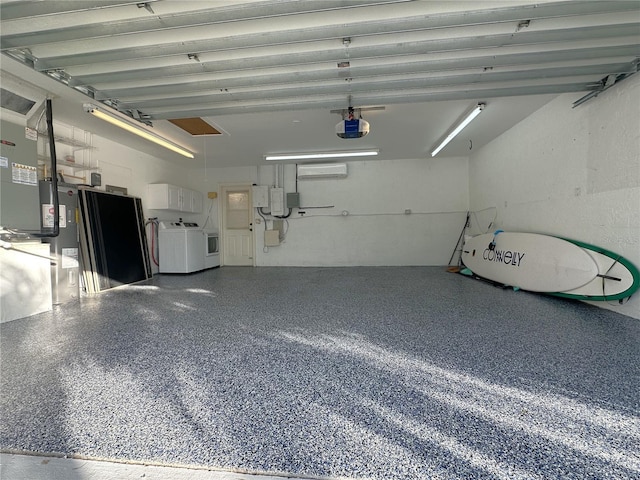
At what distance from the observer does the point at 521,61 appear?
2.49m

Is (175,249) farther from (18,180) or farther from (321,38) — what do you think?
(321,38)

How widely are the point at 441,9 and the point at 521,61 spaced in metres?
1.10

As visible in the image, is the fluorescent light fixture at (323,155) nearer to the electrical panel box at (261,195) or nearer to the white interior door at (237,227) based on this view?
the electrical panel box at (261,195)

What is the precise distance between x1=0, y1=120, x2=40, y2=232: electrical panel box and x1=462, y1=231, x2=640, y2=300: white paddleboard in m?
6.18

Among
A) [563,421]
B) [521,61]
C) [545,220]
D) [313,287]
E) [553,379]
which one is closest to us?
[563,421]

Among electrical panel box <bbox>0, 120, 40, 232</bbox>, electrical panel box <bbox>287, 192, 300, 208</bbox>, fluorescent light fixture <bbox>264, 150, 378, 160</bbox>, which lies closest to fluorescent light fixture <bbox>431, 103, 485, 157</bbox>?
fluorescent light fixture <bbox>264, 150, 378, 160</bbox>

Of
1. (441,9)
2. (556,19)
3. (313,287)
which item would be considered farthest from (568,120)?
(313,287)

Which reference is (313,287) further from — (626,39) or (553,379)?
(626,39)

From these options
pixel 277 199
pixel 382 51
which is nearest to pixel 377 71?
pixel 382 51

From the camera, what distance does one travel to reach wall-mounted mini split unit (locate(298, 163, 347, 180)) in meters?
6.64

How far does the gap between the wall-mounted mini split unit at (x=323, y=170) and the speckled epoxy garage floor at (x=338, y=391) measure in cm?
442

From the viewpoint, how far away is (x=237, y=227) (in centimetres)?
734

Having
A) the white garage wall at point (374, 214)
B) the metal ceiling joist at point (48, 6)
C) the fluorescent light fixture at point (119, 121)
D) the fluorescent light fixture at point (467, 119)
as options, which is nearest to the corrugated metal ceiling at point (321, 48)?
the metal ceiling joist at point (48, 6)

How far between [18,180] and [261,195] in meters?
4.37
